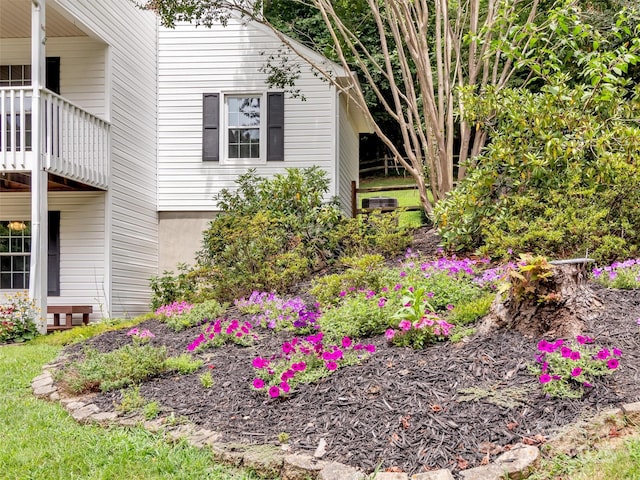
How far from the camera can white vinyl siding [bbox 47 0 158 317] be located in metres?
10.5

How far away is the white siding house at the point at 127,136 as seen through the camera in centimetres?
933

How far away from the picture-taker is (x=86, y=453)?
3.52 m

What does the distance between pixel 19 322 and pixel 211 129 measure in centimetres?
538

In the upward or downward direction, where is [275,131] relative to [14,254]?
upward

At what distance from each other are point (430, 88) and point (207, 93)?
496cm

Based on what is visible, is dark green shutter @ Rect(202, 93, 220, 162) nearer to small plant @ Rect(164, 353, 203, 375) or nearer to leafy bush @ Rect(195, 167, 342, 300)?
leafy bush @ Rect(195, 167, 342, 300)

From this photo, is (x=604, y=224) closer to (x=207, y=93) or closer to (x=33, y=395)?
(x=33, y=395)

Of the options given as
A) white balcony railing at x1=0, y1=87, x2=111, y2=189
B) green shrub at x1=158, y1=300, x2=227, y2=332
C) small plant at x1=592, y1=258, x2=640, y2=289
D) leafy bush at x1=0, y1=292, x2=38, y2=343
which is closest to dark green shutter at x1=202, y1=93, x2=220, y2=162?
white balcony railing at x1=0, y1=87, x2=111, y2=189

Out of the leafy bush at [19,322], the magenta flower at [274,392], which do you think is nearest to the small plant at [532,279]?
the magenta flower at [274,392]

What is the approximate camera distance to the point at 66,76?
1079 cm

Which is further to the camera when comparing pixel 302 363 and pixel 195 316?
pixel 195 316

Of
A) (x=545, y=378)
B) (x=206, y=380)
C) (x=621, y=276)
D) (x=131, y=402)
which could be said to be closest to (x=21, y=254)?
(x=131, y=402)

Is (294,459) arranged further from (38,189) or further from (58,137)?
(58,137)

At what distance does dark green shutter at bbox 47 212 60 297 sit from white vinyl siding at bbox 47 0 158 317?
3.32ft
